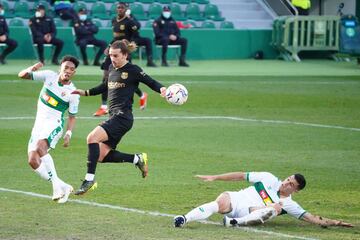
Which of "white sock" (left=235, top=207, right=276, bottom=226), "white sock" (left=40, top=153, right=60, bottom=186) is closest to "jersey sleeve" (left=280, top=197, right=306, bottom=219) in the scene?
"white sock" (left=235, top=207, right=276, bottom=226)

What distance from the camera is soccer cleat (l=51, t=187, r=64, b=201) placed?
13.1 m

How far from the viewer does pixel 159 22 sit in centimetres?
3534

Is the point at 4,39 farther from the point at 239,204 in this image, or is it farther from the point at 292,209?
the point at 292,209

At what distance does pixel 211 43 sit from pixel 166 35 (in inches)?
143

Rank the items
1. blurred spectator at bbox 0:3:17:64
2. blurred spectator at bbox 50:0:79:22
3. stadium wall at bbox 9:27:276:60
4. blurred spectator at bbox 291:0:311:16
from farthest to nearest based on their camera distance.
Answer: blurred spectator at bbox 291:0:311:16 < blurred spectator at bbox 50:0:79:22 < stadium wall at bbox 9:27:276:60 < blurred spectator at bbox 0:3:17:64

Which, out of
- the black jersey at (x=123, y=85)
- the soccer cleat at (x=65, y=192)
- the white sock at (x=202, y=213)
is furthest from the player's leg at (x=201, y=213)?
the black jersey at (x=123, y=85)

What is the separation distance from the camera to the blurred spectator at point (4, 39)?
33812 millimetres

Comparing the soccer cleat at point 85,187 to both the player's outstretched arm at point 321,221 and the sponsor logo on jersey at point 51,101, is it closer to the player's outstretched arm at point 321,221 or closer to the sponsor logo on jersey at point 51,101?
the sponsor logo on jersey at point 51,101

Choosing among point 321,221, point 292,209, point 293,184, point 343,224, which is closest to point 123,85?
point 293,184

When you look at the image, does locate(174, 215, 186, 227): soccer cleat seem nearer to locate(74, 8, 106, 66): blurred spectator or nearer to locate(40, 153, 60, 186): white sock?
locate(40, 153, 60, 186): white sock

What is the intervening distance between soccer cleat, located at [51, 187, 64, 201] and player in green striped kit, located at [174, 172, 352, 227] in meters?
2.19

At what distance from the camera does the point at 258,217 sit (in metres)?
11.6

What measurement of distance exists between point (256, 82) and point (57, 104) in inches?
677

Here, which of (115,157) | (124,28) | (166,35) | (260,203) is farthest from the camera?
(166,35)
